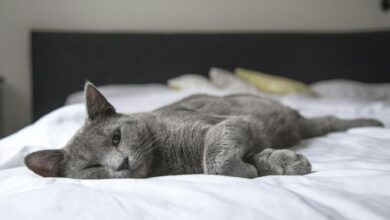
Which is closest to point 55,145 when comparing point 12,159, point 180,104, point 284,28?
point 12,159

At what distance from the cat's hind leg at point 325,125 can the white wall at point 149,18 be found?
1.63 metres

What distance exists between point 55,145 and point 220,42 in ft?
6.14

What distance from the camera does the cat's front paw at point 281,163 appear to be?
2.98 feet

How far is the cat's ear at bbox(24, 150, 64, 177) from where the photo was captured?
92cm

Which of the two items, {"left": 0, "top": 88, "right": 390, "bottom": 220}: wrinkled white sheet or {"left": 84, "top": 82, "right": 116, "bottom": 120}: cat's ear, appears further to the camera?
{"left": 84, "top": 82, "right": 116, "bottom": 120}: cat's ear

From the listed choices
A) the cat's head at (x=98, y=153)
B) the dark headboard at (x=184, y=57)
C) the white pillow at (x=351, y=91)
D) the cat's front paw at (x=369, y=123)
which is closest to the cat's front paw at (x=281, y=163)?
the cat's head at (x=98, y=153)

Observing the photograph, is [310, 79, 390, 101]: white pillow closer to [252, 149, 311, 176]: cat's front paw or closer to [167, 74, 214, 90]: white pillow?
[167, 74, 214, 90]: white pillow

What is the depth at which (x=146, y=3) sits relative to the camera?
288 centimetres

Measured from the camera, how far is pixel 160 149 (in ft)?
3.40

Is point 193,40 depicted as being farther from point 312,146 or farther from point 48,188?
point 48,188

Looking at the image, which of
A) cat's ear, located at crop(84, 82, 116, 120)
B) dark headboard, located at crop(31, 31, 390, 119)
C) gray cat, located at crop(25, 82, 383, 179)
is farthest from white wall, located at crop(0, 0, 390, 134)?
cat's ear, located at crop(84, 82, 116, 120)

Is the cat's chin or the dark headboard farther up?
the dark headboard

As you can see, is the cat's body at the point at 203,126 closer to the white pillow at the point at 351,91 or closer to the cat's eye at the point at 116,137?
the cat's eye at the point at 116,137

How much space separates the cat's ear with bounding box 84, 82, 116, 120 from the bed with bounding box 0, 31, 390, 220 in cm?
19
